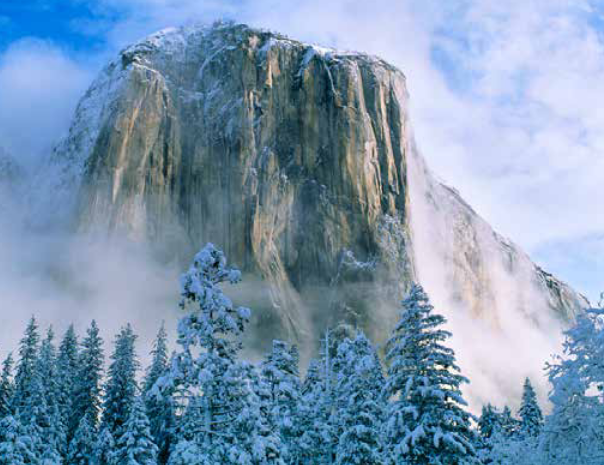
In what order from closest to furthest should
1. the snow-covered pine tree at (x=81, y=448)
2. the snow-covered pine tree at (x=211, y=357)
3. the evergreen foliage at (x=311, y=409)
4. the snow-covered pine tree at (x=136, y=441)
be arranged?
the evergreen foliage at (x=311, y=409)
the snow-covered pine tree at (x=211, y=357)
the snow-covered pine tree at (x=136, y=441)
the snow-covered pine tree at (x=81, y=448)

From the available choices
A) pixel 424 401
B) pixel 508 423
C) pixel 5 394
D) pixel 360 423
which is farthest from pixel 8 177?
pixel 424 401

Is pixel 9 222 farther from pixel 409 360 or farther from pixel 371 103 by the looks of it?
pixel 409 360

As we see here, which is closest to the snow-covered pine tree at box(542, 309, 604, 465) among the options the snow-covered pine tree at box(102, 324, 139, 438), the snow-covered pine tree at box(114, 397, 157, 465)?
the snow-covered pine tree at box(114, 397, 157, 465)

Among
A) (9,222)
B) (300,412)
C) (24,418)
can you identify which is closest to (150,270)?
(9,222)

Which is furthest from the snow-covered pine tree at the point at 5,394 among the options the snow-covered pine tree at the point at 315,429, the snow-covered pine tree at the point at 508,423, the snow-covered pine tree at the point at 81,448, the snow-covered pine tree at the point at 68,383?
the snow-covered pine tree at the point at 508,423

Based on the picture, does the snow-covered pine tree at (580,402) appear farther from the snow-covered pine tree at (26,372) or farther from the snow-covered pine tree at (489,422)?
the snow-covered pine tree at (489,422)

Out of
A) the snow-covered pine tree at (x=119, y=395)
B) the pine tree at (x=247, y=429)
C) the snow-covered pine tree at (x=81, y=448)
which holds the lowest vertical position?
the pine tree at (x=247, y=429)
